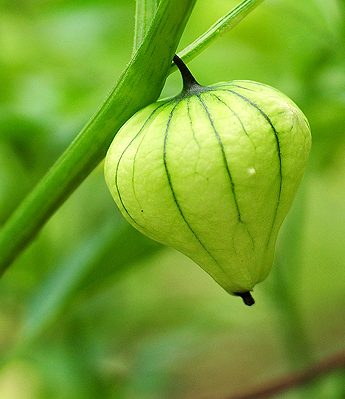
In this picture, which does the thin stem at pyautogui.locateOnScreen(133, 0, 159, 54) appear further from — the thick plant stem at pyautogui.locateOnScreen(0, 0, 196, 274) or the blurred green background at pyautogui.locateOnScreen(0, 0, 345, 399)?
the blurred green background at pyautogui.locateOnScreen(0, 0, 345, 399)

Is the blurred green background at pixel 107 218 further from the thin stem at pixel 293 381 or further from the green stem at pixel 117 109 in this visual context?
the green stem at pixel 117 109

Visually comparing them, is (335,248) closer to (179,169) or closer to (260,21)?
(260,21)

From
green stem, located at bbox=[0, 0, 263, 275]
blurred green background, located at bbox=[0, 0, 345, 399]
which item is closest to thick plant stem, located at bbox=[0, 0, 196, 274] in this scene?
green stem, located at bbox=[0, 0, 263, 275]

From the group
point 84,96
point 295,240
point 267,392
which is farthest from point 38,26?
point 267,392

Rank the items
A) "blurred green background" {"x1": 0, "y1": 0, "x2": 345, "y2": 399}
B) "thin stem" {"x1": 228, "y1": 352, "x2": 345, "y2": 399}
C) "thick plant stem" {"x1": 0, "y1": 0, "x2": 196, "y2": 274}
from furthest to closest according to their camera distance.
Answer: "blurred green background" {"x1": 0, "y1": 0, "x2": 345, "y2": 399} → "thin stem" {"x1": 228, "y1": 352, "x2": 345, "y2": 399} → "thick plant stem" {"x1": 0, "y1": 0, "x2": 196, "y2": 274}

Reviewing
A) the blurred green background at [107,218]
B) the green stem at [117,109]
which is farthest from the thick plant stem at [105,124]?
the blurred green background at [107,218]

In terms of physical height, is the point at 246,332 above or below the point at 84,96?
below
